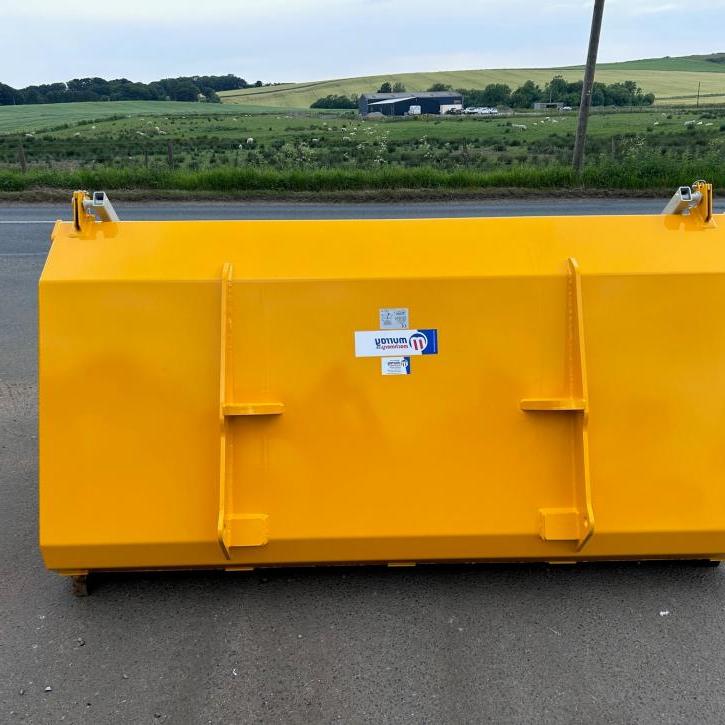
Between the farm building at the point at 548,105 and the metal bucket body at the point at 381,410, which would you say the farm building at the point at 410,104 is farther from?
the metal bucket body at the point at 381,410

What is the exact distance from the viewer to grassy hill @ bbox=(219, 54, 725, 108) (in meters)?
68.6

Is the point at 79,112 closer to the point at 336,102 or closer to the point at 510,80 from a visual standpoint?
the point at 336,102

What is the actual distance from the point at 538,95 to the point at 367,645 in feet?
231

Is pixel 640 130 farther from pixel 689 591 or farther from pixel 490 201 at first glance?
pixel 689 591

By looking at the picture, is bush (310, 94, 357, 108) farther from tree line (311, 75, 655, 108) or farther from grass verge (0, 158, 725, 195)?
grass verge (0, 158, 725, 195)

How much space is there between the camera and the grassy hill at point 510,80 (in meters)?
68.6

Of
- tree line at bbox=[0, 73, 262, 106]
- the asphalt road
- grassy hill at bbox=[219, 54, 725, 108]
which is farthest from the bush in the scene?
the asphalt road

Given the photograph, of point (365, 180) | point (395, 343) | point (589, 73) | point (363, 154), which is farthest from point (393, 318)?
point (363, 154)

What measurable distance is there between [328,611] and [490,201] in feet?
42.3

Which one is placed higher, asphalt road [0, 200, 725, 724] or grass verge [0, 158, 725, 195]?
grass verge [0, 158, 725, 195]

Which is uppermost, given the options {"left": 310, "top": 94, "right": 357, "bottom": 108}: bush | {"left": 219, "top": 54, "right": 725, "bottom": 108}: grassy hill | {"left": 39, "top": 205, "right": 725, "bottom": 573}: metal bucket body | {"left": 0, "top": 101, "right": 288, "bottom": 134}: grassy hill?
{"left": 219, "top": 54, "right": 725, "bottom": 108}: grassy hill

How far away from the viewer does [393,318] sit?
2961mm

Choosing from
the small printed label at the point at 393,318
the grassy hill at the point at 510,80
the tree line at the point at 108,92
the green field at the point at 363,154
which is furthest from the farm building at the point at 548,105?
the small printed label at the point at 393,318

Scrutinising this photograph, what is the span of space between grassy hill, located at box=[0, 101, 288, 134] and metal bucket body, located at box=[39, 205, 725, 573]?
45.0 meters
